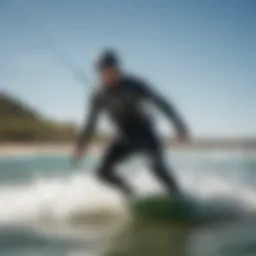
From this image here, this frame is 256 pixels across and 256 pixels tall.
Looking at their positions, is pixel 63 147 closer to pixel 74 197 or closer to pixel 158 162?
pixel 74 197

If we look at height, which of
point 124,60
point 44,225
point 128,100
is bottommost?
point 44,225

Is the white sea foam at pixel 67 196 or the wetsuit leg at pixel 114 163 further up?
the wetsuit leg at pixel 114 163

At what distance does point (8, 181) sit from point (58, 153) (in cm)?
17

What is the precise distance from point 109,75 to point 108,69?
18 mm

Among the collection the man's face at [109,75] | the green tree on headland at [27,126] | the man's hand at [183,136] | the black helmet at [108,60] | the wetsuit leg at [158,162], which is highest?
the black helmet at [108,60]

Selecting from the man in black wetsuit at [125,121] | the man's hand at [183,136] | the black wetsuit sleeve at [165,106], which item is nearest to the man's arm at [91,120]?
the man in black wetsuit at [125,121]

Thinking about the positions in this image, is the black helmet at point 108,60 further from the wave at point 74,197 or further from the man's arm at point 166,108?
the wave at point 74,197

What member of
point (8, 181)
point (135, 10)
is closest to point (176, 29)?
point (135, 10)

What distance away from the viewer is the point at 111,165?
152 centimetres

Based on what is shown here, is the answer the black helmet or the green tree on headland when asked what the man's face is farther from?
the green tree on headland

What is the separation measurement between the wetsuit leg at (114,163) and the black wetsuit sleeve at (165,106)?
5.9 inches

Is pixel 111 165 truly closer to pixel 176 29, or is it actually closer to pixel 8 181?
pixel 8 181

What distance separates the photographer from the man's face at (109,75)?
1.52m

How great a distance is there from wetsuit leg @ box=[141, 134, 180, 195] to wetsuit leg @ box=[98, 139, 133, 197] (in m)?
0.06
